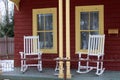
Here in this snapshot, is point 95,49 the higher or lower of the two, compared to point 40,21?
lower

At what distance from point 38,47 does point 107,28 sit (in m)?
1.96

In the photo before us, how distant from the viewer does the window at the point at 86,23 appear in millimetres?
8891

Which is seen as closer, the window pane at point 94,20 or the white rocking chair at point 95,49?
the white rocking chair at point 95,49

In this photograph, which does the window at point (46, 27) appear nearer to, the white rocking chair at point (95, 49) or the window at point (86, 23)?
the window at point (86, 23)

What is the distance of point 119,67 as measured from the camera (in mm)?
8750

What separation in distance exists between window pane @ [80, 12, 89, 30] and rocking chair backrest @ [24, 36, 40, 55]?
4.26ft

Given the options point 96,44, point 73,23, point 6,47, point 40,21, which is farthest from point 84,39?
point 6,47

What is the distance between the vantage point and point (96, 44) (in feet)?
27.8

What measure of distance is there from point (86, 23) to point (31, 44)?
1646 mm

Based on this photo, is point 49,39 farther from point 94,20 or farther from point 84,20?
point 94,20

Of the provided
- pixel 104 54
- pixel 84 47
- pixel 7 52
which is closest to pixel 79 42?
pixel 84 47

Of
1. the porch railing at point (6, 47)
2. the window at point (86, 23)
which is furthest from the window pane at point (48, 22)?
the porch railing at point (6, 47)

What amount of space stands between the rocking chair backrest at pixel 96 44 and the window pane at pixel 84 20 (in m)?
0.58

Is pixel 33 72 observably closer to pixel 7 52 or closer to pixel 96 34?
pixel 96 34
